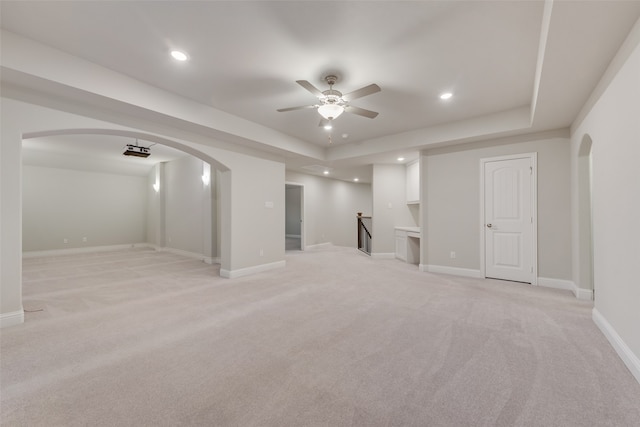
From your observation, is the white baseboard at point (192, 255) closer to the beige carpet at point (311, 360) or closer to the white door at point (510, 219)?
the beige carpet at point (311, 360)

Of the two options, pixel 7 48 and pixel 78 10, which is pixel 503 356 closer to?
pixel 78 10

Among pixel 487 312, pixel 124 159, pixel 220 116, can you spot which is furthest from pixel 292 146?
pixel 124 159

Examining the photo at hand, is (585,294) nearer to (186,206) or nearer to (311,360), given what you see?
(311,360)

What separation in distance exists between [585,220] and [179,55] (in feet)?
18.8

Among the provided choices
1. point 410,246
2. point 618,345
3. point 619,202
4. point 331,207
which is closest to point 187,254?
point 331,207

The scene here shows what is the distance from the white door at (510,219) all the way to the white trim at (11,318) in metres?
6.74

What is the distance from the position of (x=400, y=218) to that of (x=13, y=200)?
23.5 ft

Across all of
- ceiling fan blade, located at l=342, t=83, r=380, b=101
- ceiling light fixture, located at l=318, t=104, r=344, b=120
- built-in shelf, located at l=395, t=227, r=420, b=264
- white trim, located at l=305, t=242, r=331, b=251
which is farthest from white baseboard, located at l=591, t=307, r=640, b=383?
white trim, located at l=305, t=242, r=331, b=251

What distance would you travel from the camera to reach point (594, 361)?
2146mm

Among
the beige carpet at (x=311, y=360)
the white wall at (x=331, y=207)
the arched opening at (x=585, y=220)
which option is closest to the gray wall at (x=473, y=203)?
the arched opening at (x=585, y=220)

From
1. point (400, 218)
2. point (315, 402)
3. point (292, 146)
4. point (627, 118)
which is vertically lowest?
point (315, 402)

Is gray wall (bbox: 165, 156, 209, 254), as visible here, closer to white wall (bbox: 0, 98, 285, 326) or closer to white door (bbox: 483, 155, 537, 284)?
white wall (bbox: 0, 98, 285, 326)

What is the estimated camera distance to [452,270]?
5.20 metres

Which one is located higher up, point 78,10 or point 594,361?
point 78,10
